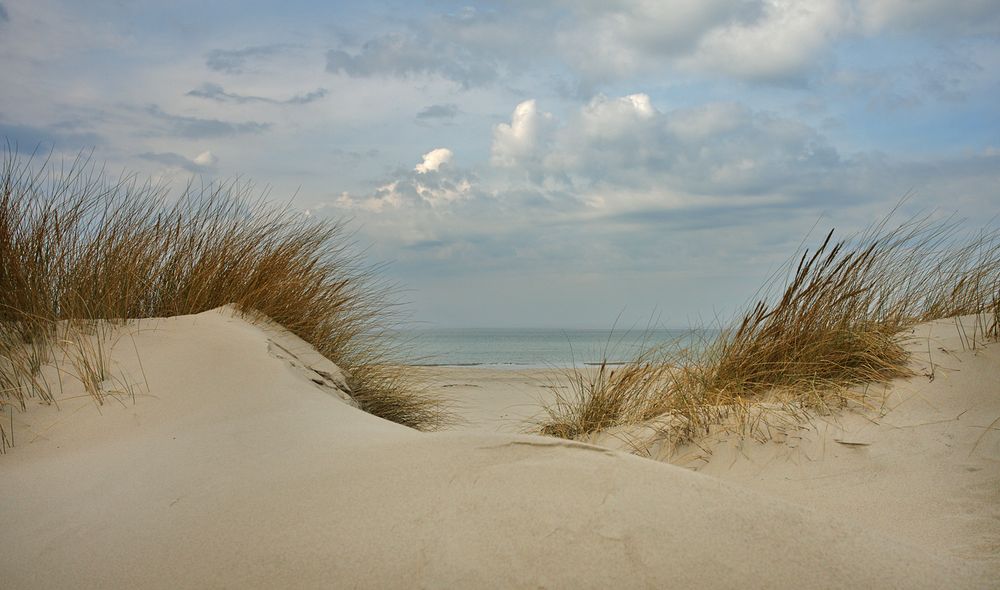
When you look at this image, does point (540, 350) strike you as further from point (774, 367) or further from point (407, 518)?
point (407, 518)

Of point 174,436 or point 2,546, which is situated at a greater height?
point 174,436

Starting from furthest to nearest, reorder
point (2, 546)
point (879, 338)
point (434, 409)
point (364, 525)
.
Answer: point (434, 409)
point (879, 338)
point (2, 546)
point (364, 525)

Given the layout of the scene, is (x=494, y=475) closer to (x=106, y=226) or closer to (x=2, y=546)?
(x=2, y=546)

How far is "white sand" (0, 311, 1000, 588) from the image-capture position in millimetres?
1686

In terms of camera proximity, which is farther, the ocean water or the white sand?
the ocean water

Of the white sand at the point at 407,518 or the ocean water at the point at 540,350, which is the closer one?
the white sand at the point at 407,518

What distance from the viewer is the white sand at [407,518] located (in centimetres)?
169

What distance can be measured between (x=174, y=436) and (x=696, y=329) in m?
3.61

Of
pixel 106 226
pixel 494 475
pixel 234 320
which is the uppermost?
pixel 106 226

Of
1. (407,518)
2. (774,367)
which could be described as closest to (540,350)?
(774,367)

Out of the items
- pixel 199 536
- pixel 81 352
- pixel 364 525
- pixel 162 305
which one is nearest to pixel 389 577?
pixel 364 525

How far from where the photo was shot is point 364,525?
6.14 ft

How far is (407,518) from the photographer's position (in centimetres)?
187

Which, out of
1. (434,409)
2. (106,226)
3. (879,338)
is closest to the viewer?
(879,338)
